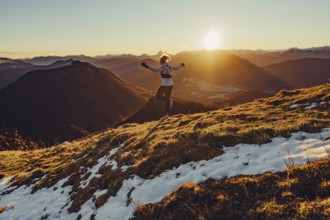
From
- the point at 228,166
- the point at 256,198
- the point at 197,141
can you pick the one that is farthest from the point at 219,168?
the point at 197,141

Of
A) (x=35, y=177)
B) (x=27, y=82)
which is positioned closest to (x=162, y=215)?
(x=35, y=177)

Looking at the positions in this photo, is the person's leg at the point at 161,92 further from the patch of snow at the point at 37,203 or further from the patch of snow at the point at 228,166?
the patch of snow at the point at 228,166

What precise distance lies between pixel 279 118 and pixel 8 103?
11138 centimetres

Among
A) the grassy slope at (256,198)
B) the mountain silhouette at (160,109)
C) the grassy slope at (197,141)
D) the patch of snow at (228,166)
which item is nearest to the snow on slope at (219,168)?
the patch of snow at (228,166)

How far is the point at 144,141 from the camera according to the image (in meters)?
13.5

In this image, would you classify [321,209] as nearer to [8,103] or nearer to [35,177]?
[35,177]

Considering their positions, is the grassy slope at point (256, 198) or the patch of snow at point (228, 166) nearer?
the grassy slope at point (256, 198)

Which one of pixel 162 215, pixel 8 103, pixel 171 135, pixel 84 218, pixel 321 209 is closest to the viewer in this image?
pixel 321 209

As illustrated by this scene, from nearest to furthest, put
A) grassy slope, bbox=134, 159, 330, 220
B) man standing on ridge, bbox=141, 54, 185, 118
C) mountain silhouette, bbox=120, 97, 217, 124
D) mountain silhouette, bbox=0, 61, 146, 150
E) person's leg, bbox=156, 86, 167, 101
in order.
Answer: grassy slope, bbox=134, 159, 330, 220 < man standing on ridge, bbox=141, 54, 185, 118 < person's leg, bbox=156, 86, 167, 101 < mountain silhouette, bbox=120, 97, 217, 124 < mountain silhouette, bbox=0, 61, 146, 150

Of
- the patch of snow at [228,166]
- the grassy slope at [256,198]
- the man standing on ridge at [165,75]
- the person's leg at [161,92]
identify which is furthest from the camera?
the person's leg at [161,92]

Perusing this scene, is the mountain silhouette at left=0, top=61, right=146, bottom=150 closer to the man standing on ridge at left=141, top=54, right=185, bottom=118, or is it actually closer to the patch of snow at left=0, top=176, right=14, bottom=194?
the patch of snow at left=0, top=176, right=14, bottom=194

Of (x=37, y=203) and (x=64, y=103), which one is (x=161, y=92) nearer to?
(x=37, y=203)

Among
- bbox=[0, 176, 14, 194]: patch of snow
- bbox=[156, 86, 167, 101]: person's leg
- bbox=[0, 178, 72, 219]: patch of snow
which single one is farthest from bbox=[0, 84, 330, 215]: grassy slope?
bbox=[0, 176, 14, 194]: patch of snow

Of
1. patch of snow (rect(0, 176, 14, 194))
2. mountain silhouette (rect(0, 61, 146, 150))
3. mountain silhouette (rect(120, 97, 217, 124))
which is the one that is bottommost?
mountain silhouette (rect(0, 61, 146, 150))
